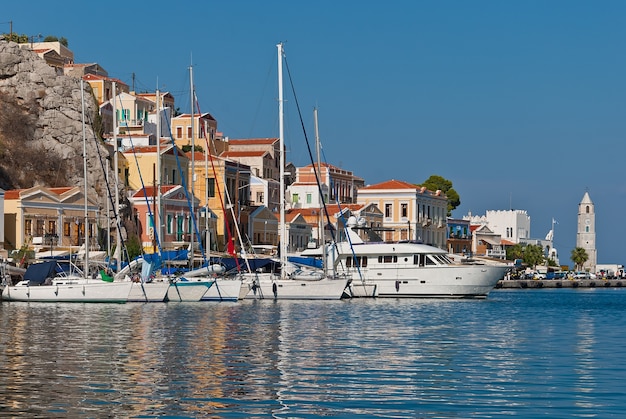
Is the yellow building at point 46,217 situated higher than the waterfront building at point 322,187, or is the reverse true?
the waterfront building at point 322,187

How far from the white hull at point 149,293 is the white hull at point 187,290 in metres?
0.76

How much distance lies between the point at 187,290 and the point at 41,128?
38.3 m

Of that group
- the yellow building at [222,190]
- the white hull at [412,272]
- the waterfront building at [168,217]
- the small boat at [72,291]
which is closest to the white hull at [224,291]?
the small boat at [72,291]

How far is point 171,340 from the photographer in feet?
128

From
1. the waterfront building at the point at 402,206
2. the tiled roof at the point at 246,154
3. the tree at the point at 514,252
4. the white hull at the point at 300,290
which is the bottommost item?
the white hull at the point at 300,290

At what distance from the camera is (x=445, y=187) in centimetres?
16362

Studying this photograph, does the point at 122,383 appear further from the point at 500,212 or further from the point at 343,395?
the point at 500,212

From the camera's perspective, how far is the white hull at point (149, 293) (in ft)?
208

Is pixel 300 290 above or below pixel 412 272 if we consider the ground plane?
below

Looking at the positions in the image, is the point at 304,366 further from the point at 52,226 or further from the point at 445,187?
the point at 445,187

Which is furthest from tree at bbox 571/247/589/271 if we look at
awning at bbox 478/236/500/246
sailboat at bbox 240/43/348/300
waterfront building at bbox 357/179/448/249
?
sailboat at bbox 240/43/348/300

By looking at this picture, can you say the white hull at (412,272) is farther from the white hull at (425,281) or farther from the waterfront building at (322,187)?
the waterfront building at (322,187)

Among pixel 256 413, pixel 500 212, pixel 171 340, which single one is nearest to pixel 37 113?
pixel 171 340

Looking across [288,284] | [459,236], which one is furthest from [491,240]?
[288,284]
